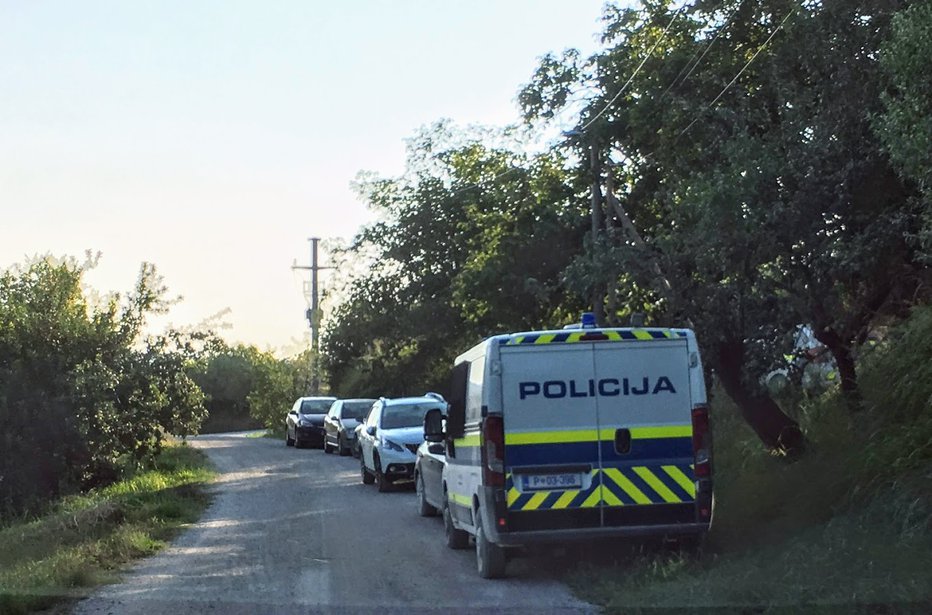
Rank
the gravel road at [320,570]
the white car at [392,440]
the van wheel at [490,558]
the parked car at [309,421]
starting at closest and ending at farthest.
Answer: the gravel road at [320,570] < the van wheel at [490,558] < the white car at [392,440] < the parked car at [309,421]

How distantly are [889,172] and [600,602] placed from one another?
21.7ft

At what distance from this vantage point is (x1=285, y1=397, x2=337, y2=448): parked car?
39.5 metres

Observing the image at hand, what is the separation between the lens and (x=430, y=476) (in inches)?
639

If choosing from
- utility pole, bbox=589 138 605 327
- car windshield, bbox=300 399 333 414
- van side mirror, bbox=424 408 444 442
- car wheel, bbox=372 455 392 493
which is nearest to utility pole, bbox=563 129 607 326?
utility pole, bbox=589 138 605 327

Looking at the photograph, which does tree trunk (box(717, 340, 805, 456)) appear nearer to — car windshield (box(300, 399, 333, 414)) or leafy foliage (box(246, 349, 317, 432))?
car windshield (box(300, 399, 333, 414))

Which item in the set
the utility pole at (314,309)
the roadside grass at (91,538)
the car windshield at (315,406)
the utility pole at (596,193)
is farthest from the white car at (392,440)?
the utility pole at (314,309)

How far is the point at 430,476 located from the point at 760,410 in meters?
4.39

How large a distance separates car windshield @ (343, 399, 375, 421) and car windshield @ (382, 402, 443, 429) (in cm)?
948

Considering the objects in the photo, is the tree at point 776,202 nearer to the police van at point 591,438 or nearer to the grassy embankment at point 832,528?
the grassy embankment at point 832,528

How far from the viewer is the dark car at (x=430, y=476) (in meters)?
14.9

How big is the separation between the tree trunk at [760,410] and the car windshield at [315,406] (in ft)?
82.4

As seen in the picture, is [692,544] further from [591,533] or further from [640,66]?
[640,66]

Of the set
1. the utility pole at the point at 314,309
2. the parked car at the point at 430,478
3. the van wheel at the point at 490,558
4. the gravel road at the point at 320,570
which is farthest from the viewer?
the utility pole at the point at 314,309

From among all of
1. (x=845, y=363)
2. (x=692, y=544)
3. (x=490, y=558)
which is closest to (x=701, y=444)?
(x=692, y=544)
